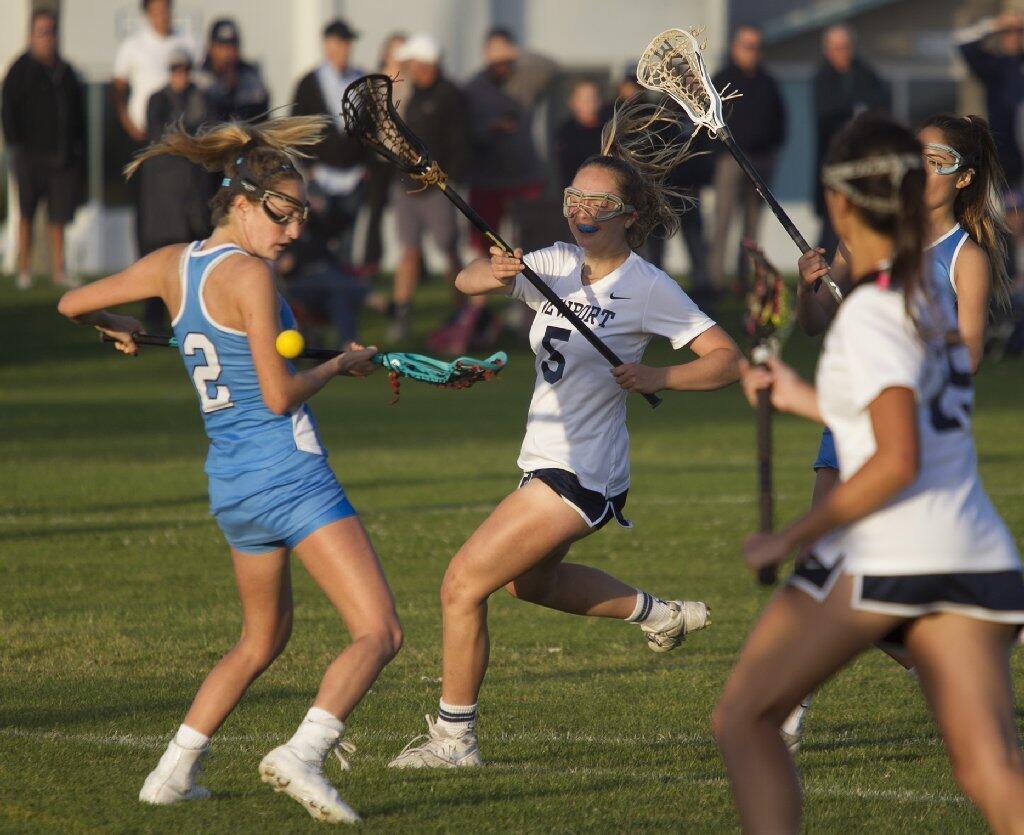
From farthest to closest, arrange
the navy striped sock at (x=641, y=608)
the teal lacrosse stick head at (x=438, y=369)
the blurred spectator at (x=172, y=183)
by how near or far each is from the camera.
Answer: the blurred spectator at (x=172, y=183) → the navy striped sock at (x=641, y=608) → the teal lacrosse stick head at (x=438, y=369)

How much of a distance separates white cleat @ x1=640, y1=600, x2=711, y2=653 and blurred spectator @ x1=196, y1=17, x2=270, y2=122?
12193 millimetres

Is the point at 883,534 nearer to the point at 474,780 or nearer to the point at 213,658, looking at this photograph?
the point at 474,780

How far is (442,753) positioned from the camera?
5.97 m

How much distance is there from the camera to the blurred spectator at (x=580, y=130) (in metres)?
18.1

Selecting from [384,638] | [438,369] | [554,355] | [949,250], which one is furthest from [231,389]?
[949,250]

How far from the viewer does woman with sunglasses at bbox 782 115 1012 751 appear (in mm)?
6008

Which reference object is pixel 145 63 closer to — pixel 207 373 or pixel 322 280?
pixel 322 280

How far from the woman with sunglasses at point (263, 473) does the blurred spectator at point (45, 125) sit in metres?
13.8

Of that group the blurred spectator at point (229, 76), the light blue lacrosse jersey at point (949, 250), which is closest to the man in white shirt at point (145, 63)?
the blurred spectator at point (229, 76)

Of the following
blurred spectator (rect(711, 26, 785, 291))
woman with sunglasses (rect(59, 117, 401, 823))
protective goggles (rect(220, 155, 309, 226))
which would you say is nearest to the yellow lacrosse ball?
woman with sunglasses (rect(59, 117, 401, 823))

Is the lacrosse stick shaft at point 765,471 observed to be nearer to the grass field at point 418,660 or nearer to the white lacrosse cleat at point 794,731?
the grass field at point 418,660

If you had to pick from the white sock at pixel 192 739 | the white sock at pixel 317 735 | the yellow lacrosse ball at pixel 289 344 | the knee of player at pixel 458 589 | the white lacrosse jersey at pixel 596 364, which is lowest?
the white sock at pixel 192 739

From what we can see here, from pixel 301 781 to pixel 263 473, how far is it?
89 centimetres

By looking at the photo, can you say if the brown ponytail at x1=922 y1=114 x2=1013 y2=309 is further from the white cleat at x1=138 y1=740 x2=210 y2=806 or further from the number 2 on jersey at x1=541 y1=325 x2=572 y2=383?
the white cleat at x1=138 y1=740 x2=210 y2=806
